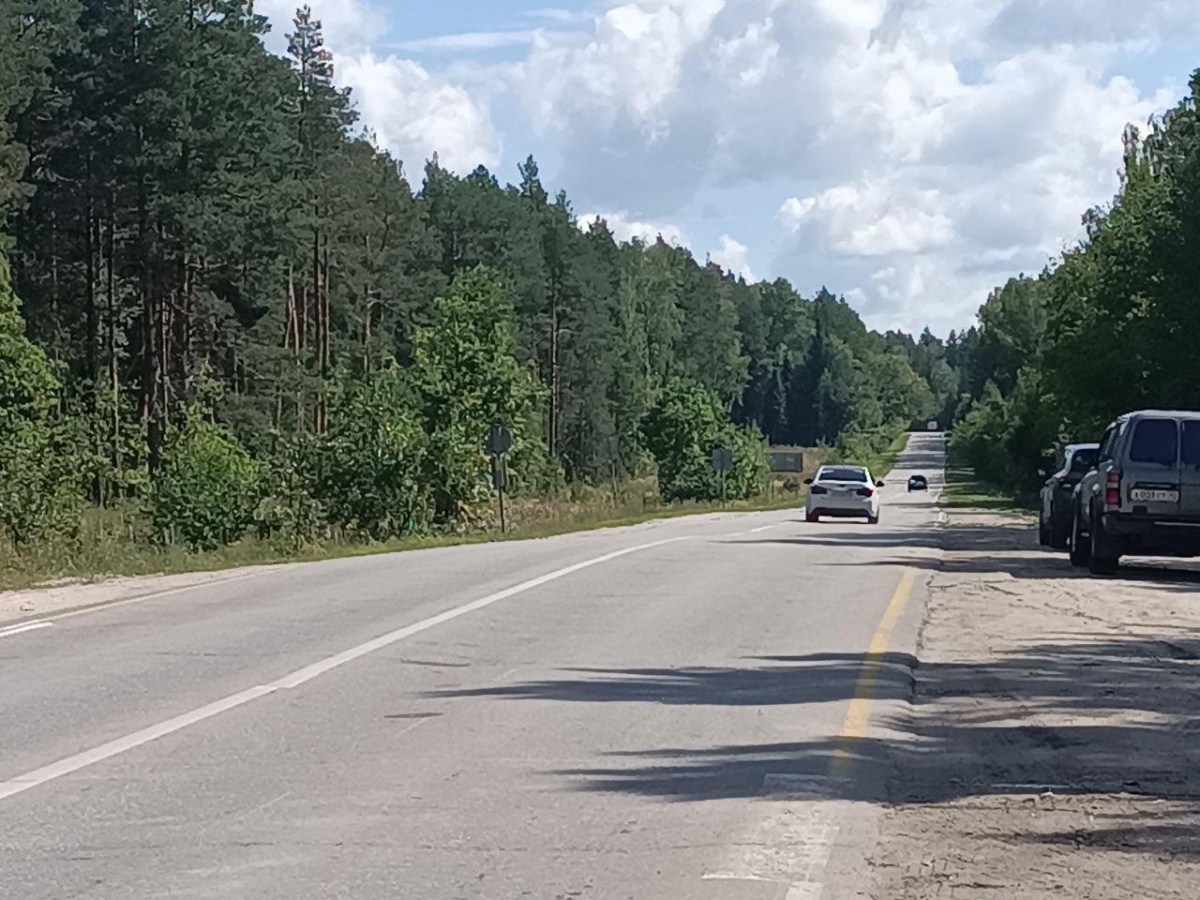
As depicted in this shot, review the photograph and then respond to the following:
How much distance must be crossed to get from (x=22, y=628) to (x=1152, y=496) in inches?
526

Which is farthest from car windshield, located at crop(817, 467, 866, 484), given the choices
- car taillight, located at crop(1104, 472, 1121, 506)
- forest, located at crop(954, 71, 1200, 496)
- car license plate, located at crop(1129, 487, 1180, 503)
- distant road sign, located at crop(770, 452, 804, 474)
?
distant road sign, located at crop(770, 452, 804, 474)

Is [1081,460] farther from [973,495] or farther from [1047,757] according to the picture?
[973,495]

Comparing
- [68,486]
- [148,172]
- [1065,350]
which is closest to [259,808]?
[68,486]

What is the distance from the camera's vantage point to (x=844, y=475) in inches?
1689

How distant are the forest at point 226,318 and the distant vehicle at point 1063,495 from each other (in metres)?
13.6

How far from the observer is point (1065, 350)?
147ft

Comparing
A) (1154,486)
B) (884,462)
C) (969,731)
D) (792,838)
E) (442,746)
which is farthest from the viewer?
(884,462)

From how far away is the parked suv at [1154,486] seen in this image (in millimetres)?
21438

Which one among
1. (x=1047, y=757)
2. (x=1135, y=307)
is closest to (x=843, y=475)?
(x=1135, y=307)

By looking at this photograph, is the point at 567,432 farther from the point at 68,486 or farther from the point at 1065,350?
the point at 68,486

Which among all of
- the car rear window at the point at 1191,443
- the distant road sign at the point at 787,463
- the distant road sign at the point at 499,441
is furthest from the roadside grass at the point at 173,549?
the distant road sign at the point at 787,463

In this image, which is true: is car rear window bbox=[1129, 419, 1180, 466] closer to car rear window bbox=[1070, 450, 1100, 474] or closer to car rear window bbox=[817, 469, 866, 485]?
car rear window bbox=[1070, 450, 1100, 474]

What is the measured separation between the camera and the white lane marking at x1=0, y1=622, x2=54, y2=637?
1566cm

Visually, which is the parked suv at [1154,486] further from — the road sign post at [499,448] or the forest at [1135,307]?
the road sign post at [499,448]
